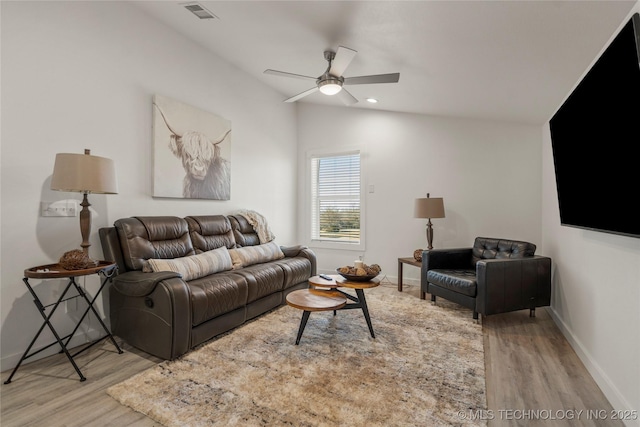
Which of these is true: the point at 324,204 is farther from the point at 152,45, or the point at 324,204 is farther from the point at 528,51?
the point at 528,51

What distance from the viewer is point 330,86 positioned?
10.1ft

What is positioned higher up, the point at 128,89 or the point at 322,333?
the point at 128,89

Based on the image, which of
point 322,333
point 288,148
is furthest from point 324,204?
point 322,333

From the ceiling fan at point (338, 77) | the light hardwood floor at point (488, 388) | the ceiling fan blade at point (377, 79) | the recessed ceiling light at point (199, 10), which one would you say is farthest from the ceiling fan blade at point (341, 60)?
the light hardwood floor at point (488, 388)

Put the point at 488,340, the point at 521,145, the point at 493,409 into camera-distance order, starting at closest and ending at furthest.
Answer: the point at 493,409
the point at 488,340
the point at 521,145

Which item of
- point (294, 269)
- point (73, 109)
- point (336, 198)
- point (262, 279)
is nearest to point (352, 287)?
point (262, 279)

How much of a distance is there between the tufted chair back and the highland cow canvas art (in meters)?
3.32

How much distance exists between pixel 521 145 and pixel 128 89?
15.0 feet

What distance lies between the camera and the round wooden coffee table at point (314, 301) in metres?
2.46

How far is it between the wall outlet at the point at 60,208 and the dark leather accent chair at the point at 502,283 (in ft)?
11.8

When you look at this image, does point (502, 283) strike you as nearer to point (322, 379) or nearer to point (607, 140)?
point (607, 140)

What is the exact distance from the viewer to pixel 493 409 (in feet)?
5.81

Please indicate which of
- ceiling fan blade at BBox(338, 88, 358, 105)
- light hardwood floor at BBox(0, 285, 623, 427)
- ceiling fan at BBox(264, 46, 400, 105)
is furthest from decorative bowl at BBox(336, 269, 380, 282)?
ceiling fan blade at BBox(338, 88, 358, 105)

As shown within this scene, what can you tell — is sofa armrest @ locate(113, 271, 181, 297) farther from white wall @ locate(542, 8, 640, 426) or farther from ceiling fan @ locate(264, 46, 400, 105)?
white wall @ locate(542, 8, 640, 426)
